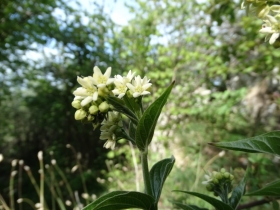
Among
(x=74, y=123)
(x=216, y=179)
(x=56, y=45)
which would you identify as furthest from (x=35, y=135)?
(x=216, y=179)

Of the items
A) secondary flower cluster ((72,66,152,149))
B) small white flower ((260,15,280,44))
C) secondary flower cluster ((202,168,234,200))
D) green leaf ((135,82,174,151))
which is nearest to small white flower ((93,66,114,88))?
secondary flower cluster ((72,66,152,149))

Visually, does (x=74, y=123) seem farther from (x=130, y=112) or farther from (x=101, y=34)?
(x=130, y=112)

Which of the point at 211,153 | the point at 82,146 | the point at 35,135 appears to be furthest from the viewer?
the point at 35,135

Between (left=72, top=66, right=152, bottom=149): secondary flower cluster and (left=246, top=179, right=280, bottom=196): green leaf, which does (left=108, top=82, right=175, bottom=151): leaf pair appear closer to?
(left=72, top=66, right=152, bottom=149): secondary flower cluster

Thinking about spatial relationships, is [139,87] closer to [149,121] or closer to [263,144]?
[149,121]

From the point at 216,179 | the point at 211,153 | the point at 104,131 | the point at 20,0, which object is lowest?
the point at 211,153

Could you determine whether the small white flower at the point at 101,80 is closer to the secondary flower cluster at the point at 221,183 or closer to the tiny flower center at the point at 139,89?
the tiny flower center at the point at 139,89

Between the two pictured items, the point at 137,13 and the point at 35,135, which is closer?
the point at 137,13
